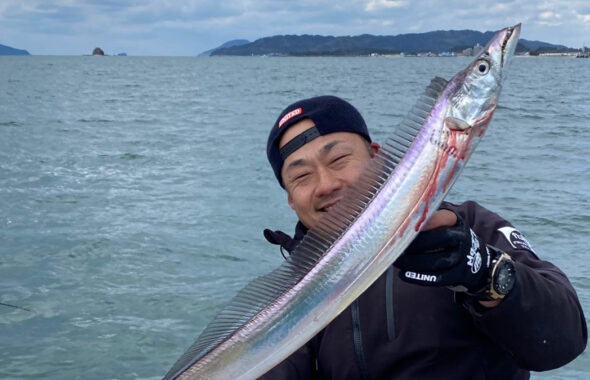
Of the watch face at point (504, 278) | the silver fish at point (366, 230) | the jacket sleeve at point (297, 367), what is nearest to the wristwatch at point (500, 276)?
the watch face at point (504, 278)

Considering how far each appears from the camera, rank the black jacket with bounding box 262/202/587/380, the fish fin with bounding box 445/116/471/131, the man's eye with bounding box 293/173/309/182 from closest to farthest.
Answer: the fish fin with bounding box 445/116/471/131, the black jacket with bounding box 262/202/587/380, the man's eye with bounding box 293/173/309/182

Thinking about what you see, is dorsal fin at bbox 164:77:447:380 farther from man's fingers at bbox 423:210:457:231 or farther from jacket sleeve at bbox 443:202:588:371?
jacket sleeve at bbox 443:202:588:371

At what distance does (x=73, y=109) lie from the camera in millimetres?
33156

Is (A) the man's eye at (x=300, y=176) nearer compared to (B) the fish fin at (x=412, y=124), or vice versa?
(B) the fish fin at (x=412, y=124)

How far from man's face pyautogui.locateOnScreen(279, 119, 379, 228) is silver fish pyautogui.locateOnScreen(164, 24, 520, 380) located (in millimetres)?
828

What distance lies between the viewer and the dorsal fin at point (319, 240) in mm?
2248

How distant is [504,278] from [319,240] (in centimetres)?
69

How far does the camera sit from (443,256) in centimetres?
236

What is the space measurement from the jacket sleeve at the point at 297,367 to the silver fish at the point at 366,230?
0.93 meters

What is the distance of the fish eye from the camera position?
7.10 feet

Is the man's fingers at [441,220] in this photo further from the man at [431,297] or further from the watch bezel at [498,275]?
the watch bezel at [498,275]

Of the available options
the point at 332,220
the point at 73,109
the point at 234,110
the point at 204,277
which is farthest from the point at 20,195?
the point at 73,109

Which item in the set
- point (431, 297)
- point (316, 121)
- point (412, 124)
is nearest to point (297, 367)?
point (431, 297)

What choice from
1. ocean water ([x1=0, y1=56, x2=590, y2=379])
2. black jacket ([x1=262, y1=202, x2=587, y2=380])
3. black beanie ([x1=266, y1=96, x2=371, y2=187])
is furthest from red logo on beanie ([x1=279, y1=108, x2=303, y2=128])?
ocean water ([x1=0, y1=56, x2=590, y2=379])
